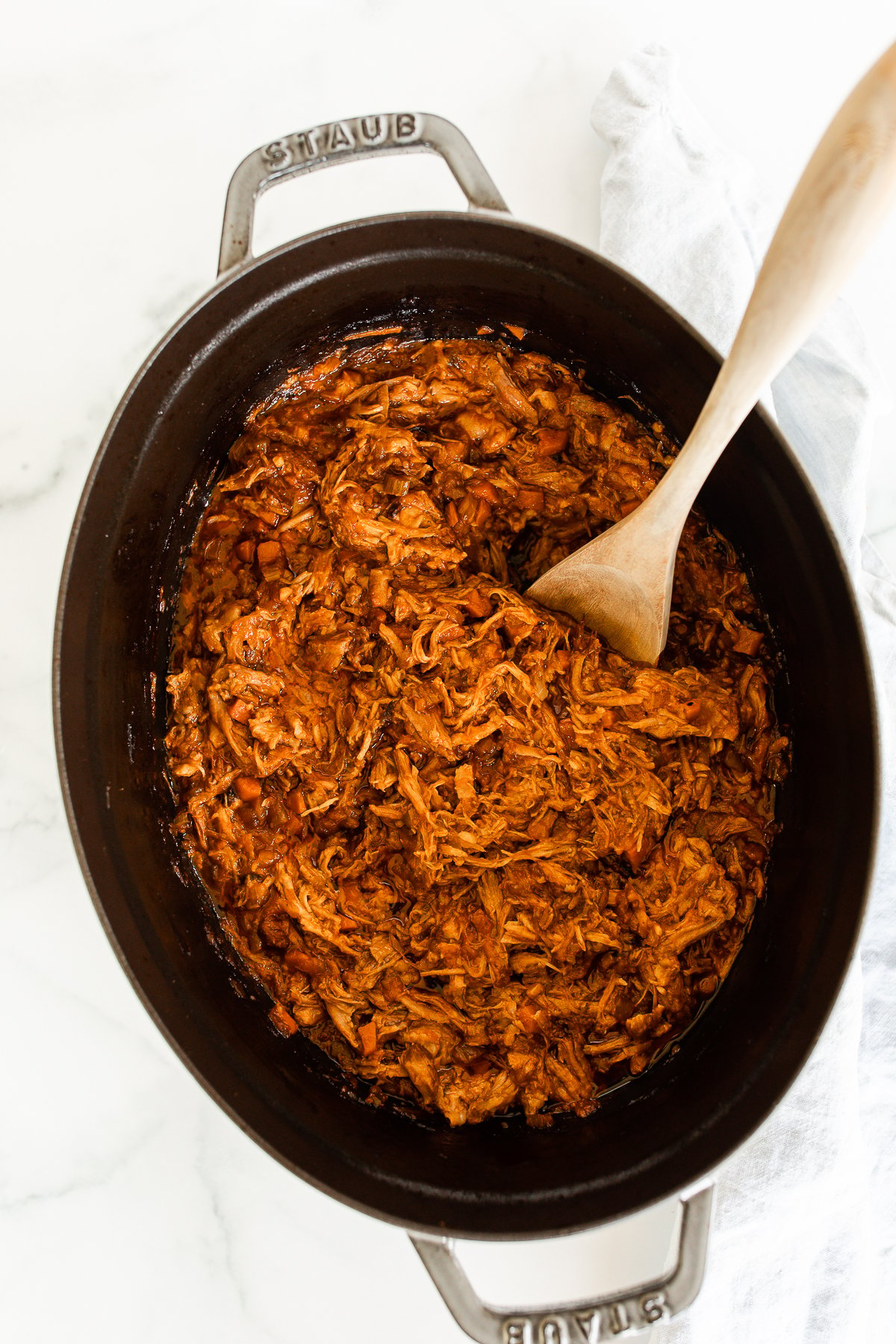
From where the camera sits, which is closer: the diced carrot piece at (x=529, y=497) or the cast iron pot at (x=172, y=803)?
the cast iron pot at (x=172, y=803)

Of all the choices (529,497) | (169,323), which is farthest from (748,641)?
(169,323)

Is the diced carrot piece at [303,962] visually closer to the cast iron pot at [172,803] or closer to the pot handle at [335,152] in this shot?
the cast iron pot at [172,803]

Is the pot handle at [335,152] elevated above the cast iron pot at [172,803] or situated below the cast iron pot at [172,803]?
above

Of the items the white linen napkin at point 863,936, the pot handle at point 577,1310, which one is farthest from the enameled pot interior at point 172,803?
the white linen napkin at point 863,936

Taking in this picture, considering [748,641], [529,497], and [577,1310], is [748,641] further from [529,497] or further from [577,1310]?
[577,1310]

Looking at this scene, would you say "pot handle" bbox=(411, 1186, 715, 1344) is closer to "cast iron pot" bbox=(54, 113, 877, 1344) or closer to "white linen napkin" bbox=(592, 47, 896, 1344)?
"cast iron pot" bbox=(54, 113, 877, 1344)

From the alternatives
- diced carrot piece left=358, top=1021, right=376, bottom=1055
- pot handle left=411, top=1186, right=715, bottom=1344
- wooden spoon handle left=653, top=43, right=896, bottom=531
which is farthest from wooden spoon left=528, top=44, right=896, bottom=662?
pot handle left=411, top=1186, right=715, bottom=1344

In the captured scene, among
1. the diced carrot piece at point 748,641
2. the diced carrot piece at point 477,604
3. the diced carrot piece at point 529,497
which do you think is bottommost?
the diced carrot piece at point 748,641

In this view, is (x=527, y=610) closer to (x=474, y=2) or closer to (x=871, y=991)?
(x=871, y=991)
